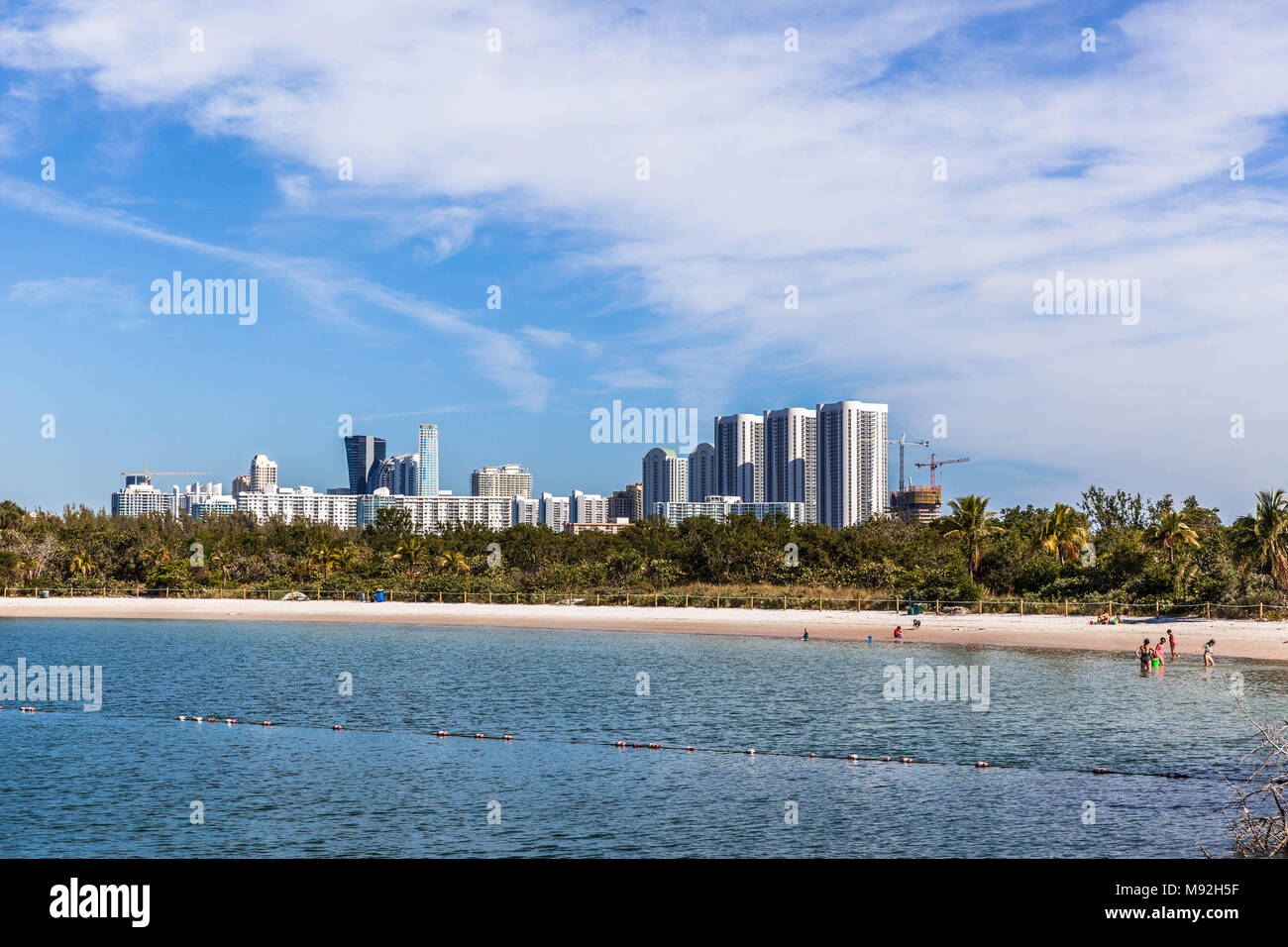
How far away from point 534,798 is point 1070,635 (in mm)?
37286

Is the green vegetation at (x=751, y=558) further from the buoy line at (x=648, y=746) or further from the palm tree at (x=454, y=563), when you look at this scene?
the buoy line at (x=648, y=746)

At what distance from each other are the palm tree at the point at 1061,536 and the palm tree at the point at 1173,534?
447 centimetres

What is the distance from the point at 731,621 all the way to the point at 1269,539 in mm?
29479

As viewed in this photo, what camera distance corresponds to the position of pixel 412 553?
83375 millimetres

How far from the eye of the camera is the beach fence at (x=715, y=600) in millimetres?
52300

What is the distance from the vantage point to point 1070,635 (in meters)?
50.8

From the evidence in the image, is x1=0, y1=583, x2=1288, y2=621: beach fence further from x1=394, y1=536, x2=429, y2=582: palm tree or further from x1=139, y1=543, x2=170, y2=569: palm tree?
x1=394, y1=536, x2=429, y2=582: palm tree

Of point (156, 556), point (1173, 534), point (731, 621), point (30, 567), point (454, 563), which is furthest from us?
point (30, 567)

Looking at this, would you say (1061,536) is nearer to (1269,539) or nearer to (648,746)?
(1269,539)

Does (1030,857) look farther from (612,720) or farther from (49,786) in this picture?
(49,786)

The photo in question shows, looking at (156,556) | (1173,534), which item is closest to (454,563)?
(156,556)

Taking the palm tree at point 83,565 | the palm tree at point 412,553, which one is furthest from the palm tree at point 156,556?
the palm tree at point 412,553

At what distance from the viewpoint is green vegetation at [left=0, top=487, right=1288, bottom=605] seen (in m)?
55.8
